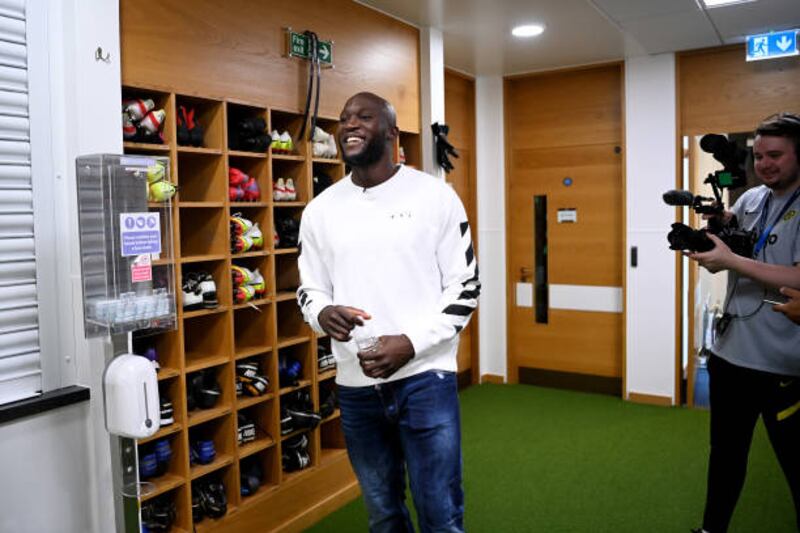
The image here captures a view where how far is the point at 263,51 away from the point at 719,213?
6.42 feet

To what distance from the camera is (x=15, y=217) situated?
2086mm

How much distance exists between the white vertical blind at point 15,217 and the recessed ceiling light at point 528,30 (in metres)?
2.85

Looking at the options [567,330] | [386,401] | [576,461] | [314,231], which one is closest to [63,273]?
[314,231]

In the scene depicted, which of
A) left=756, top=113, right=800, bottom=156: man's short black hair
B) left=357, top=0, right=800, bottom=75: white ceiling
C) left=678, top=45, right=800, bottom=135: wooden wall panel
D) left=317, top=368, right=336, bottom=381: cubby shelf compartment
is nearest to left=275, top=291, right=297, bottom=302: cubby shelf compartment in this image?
left=317, top=368, right=336, bottom=381: cubby shelf compartment

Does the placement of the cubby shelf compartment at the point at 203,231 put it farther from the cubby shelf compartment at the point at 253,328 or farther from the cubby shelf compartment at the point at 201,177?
the cubby shelf compartment at the point at 253,328

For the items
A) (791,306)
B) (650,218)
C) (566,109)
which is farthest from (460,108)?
(791,306)

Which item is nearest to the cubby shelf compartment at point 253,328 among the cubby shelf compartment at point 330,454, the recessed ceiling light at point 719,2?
the cubby shelf compartment at point 330,454

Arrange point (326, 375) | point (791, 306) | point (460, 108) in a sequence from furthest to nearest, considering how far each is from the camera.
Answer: point (460, 108) < point (326, 375) < point (791, 306)

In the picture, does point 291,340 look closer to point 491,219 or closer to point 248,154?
point 248,154

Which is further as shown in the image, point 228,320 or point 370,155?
point 228,320

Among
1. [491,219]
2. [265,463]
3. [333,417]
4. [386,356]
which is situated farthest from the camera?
[491,219]

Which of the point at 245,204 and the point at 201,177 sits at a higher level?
the point at 201,177

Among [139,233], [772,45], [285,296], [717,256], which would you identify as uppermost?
[772,45]

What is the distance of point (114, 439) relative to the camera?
6.48 feet
